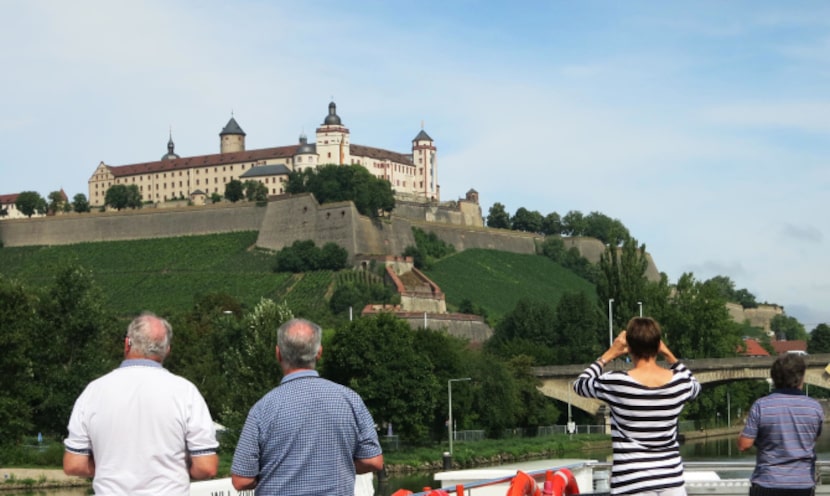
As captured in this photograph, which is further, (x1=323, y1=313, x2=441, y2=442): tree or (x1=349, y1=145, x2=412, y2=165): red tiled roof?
(x1=349, y1=145, x2=412, y2=165): red tiled roof

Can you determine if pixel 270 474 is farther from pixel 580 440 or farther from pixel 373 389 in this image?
pixel 580 440

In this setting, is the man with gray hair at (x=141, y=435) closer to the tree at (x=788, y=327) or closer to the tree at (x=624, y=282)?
the tree at (x=624, y=282)

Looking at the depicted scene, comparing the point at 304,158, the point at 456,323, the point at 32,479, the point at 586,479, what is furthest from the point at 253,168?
the point at 586,479

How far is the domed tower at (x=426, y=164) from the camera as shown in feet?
543

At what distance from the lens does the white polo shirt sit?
6.20 metres

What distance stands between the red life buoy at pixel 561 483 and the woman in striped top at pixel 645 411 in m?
3.41

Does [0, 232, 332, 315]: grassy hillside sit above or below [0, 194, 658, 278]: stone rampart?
below

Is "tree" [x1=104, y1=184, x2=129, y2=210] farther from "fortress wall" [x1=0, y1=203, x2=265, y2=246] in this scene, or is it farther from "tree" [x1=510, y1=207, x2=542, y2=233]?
"tree" [x1=510, y1=207, x2=542, y2=233]

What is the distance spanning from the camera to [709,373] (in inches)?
2473

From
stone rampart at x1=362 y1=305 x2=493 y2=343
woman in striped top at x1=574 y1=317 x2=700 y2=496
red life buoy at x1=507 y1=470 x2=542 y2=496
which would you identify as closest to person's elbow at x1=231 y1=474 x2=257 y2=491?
woman in striped top at x1=574 y1=317 x2=700 y2=496

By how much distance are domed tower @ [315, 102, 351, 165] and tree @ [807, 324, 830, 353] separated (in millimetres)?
56027

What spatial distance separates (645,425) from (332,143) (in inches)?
5832

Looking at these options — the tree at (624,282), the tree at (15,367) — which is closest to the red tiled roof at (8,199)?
the tree at (624,282)

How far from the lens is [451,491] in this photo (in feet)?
37.4
